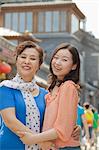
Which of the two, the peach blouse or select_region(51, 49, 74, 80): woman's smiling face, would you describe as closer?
the peach blouse

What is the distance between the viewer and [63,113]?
87.6 inches

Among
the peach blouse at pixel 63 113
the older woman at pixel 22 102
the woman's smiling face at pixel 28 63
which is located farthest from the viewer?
the woman's smiling face at pixel 28 63

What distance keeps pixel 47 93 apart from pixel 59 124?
31 cm

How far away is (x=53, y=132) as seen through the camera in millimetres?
2225

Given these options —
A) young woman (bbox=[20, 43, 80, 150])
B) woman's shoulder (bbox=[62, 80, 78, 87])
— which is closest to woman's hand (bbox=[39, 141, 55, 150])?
young woman (bbox=[20, 43, 80, 150])

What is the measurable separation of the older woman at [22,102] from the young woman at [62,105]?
0.26 feet

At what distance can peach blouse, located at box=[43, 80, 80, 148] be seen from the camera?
7.30 feet

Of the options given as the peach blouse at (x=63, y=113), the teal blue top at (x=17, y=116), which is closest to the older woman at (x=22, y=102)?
the teal blue top at (x=17, y=116)

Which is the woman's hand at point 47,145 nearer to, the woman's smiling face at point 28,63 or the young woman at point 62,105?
the young woman at point 62,105

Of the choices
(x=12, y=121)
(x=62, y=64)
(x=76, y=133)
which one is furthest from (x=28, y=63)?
(x=76, y=133)

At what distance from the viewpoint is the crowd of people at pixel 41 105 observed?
2.24 meters

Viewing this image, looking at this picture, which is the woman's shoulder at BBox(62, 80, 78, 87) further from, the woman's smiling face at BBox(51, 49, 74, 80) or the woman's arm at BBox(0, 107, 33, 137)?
the woman's arm at BBox(0, 107, 33, 137)

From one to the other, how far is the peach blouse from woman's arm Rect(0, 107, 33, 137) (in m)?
0.11

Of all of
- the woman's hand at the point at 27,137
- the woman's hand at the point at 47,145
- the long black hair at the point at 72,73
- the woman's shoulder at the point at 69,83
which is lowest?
the woman's hand at the point at 47,145
